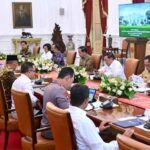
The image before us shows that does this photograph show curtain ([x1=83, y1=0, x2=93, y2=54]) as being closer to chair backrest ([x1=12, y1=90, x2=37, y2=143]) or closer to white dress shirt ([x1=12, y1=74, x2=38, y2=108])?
white dress shirt ([x1=12, y1=74, x2=38, y2=108])

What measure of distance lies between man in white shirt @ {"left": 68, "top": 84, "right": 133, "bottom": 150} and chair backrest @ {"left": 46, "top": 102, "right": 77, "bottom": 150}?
64 mm

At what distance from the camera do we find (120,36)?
10281 mm

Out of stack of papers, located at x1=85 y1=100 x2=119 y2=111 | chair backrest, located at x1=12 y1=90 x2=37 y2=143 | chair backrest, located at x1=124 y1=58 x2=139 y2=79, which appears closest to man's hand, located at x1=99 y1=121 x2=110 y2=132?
stack of papers, located at x1=85 y1=100 x2=119 y2=111

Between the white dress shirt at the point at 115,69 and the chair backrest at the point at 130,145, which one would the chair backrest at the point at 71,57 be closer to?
the white dress shirt at the point at 115,69

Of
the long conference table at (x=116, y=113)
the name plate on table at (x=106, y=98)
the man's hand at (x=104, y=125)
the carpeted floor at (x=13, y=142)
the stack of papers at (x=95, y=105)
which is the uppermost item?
the name plate on table at (x=106, y=98)

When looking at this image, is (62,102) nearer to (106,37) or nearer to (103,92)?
(103,92)

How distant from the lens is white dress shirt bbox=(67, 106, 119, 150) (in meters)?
2.84

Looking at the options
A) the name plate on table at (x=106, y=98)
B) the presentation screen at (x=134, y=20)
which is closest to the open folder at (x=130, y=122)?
the name plate on table at (x=106, y=98)

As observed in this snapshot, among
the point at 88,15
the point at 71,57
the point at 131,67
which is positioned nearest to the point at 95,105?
the point at 131,67

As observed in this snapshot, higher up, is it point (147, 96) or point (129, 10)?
point (129, 10)

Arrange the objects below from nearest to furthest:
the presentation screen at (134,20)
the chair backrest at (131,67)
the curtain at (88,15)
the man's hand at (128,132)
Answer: the man's hand at (128,132), the chair backrest at (131,67), the presentation screen at (134,20), the curtain at (88,15)

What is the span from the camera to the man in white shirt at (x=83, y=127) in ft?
9.32

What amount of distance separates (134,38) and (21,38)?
4797 millimetres

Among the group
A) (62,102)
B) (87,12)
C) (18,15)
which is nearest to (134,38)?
(87,12)
